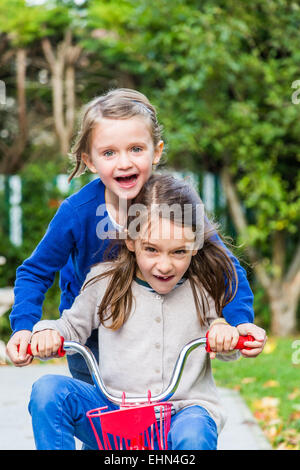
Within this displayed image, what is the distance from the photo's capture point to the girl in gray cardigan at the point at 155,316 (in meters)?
1.95

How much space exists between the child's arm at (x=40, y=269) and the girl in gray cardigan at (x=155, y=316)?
0.40ft

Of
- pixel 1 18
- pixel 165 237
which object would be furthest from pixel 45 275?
→ pixel 1 18

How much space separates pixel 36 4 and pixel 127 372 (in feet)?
22.7

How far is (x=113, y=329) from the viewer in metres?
2.11

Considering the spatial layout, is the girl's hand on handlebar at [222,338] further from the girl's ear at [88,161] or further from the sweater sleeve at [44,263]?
the girl's ear at [88,161]

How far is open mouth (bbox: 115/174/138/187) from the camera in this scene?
2.21 metres

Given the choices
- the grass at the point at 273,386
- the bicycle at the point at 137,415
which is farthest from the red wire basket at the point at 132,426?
the grass at the point at 273,386

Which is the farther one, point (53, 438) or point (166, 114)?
point (166, 114)

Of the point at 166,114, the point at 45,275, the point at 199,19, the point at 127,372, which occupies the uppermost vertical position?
the point at 199,19

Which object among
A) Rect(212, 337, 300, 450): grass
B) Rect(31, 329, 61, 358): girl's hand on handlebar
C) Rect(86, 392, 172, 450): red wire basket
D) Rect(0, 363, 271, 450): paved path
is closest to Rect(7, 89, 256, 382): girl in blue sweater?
Rect(31, 329, 61, 358): girl's hand on handlebar

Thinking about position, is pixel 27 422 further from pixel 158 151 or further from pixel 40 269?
pixel 158 151
